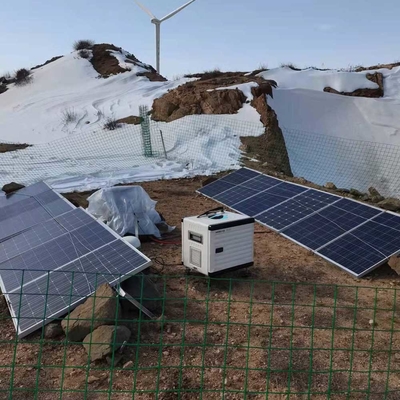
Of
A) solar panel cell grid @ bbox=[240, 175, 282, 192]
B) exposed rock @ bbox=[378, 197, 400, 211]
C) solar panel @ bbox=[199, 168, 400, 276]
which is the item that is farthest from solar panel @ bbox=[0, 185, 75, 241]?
exposed rock @ bbox=[378, 197, 400, 211]

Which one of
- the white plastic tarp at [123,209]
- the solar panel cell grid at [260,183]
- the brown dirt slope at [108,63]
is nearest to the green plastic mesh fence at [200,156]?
the solar panel cell grid at [260,183]

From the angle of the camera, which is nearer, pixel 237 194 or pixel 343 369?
pixel 343 369

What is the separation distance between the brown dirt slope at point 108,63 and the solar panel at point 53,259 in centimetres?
3021

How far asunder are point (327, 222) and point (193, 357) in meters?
4.69

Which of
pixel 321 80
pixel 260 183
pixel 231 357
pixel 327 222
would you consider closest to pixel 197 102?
pixel 321 80

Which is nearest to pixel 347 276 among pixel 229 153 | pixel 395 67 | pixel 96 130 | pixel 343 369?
pixel 343 369

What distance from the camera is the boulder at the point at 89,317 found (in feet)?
16.3

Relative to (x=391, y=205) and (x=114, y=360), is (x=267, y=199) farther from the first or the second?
(x=114, y=360)

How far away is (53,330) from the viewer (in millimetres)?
5215

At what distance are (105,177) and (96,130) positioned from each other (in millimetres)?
11174

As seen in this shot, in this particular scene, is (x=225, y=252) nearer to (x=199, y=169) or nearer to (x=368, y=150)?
(x=199, y=169)

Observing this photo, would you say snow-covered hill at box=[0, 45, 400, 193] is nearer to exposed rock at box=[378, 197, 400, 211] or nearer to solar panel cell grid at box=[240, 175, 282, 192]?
solar panel cell grid at box=[240, 175, 282, 192]

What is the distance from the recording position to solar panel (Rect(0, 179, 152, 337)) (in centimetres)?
537

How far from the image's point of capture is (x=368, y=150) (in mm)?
22016
